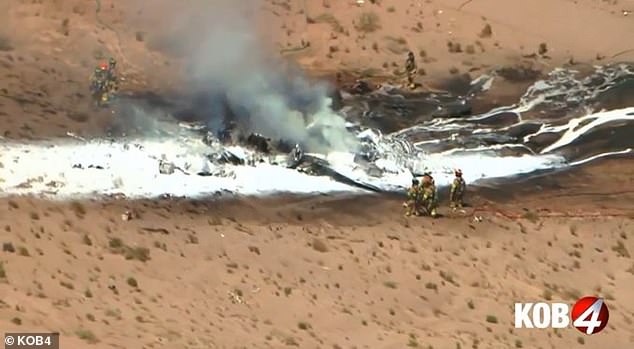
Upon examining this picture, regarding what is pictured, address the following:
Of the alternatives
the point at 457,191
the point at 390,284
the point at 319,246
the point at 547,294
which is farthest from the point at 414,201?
the point at 547,294

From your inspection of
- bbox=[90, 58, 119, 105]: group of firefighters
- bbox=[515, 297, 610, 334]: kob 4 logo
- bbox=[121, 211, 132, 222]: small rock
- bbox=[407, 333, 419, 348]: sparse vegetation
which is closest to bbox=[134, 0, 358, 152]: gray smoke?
bbox=[90, 58, 119, 105]: group of firefighters

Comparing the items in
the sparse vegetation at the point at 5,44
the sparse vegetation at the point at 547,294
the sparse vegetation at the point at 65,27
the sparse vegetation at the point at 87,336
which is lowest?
the sparse vegetation at the point at 87,336

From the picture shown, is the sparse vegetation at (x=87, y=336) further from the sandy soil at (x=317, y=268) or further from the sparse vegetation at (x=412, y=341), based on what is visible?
the sparse vegetation at (x=412, y=341)

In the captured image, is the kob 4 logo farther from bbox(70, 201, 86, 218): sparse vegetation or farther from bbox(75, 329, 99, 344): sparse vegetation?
bbox(70, 201, 86, 218): sparse vegetation

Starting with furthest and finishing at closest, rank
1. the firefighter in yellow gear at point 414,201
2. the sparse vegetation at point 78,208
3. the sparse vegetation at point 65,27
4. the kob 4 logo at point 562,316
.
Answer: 1. the sparse vegetation at point 65,27
2. the firefighter in yellow gear at point 414,201
3. the sparse vegetation at point 78,208
4. the kob 4 logo at point 562,316

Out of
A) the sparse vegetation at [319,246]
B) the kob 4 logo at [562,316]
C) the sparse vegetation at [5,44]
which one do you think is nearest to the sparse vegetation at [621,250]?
the kob 4 logo at [562,316]

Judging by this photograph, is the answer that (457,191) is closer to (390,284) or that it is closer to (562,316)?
(390,284)
